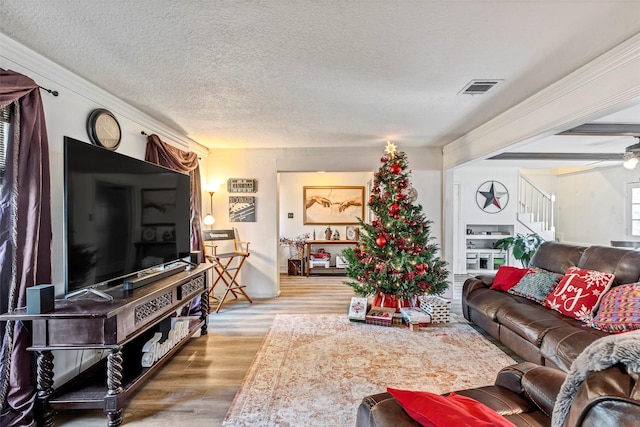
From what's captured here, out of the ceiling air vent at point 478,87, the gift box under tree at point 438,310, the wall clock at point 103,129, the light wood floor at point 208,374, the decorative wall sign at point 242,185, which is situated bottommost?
the light wood floor at point 208,374

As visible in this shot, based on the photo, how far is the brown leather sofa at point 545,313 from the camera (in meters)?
2.25

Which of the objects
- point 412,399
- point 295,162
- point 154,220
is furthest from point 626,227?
point 154,220

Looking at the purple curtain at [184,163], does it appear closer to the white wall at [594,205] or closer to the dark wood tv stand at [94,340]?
the dark wood tv stand at [94,340]

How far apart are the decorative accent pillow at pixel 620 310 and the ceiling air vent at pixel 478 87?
181 cm

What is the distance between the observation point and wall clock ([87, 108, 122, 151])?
8.54ft

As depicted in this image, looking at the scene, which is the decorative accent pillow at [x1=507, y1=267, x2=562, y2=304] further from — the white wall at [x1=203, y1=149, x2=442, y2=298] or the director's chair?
the director's chair

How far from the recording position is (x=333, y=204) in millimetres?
7250

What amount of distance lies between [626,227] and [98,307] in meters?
8.70

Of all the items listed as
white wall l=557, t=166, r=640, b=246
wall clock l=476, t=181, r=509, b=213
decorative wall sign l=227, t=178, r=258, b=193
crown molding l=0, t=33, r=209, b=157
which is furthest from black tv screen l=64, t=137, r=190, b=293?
white wall l=557, t=166, r=640, b=246

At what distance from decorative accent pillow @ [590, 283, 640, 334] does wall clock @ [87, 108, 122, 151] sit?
4140 millimetres

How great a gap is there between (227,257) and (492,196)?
5.92 metres

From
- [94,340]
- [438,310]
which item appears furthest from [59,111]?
[438,310]

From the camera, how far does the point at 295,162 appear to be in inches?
199

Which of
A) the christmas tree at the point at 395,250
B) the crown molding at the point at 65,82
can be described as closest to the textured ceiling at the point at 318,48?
the crown molding at the point at 65,82
